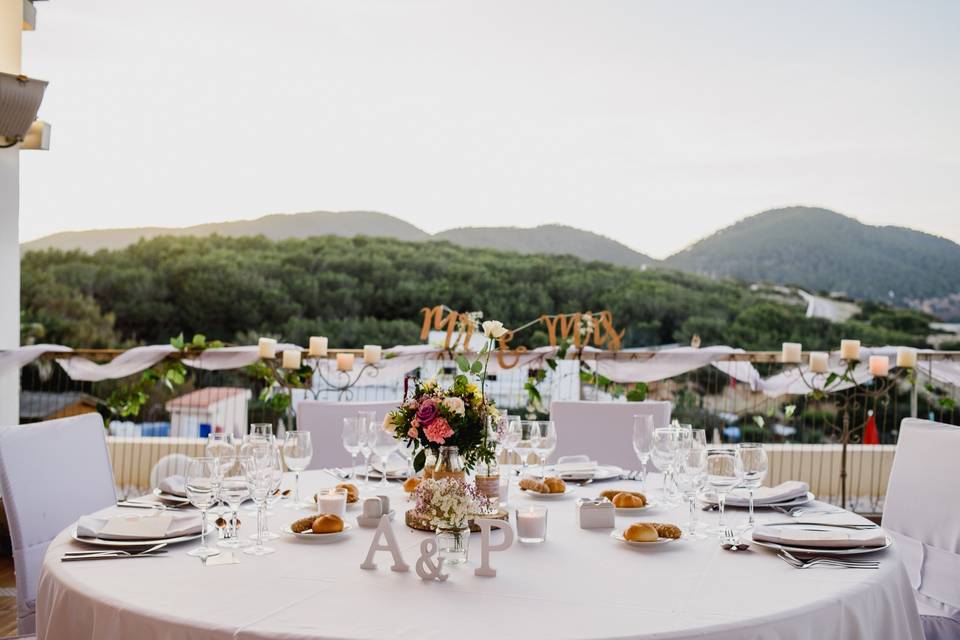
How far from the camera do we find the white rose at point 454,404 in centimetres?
215

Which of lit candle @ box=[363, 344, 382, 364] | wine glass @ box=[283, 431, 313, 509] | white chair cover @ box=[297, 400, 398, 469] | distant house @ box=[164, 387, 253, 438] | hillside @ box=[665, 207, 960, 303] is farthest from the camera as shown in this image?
hillside @ box=[665, 207, 960, 303]

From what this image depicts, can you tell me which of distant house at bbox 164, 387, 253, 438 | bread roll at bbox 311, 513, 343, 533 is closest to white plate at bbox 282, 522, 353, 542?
bread roll at bbox 311, 513, 343, 533

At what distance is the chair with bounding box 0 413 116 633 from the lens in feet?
8.09

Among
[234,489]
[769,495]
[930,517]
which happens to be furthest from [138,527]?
[930,517]

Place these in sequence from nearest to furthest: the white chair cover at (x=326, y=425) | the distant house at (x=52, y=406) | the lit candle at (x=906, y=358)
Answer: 1. the white chair cover at (x=326, y=425)
2. the lit candle at (x=906, y=358)
3. the distant house at (x=52, y=406)

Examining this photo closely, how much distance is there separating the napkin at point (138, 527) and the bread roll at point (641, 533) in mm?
954

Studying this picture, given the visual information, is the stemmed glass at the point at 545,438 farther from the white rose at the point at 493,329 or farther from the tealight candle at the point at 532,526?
the tealight candle at the point at 532,526

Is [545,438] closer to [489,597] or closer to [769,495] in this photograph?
[769,495]

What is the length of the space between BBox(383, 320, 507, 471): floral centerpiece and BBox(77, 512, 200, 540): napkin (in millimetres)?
539

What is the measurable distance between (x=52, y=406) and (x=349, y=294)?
21.0 feet

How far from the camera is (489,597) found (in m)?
1.58

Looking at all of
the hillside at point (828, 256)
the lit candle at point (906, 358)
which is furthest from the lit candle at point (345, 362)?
the hillside at point (828, 256)

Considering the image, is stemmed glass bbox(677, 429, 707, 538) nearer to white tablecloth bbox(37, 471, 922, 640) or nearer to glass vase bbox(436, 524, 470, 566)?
white tablecloth bbox(37, 471, 922, 640)

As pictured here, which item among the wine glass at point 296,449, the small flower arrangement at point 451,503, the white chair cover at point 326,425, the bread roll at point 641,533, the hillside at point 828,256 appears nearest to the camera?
the small flower arrangement at point 451,503
